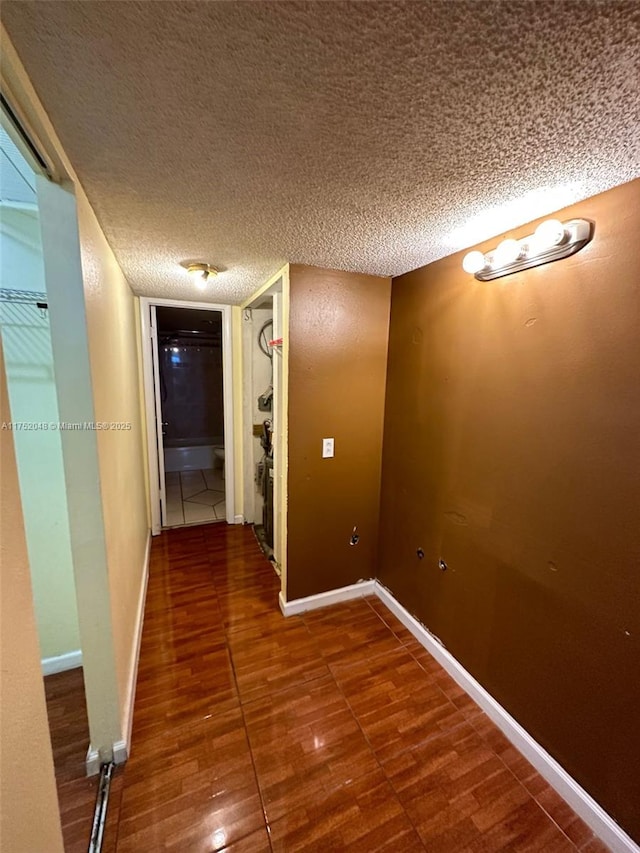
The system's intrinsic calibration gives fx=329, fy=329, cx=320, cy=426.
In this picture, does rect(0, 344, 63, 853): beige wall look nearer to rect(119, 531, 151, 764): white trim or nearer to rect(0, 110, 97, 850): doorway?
rect(0, 110, 97, 850): doorway

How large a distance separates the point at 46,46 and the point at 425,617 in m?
2.59

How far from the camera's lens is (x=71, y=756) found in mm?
1356

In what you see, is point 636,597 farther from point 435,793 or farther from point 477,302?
point 477,302

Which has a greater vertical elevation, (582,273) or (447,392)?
(582,273)

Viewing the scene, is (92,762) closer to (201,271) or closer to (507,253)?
(201,271)

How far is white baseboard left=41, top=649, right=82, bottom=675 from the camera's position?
171cm

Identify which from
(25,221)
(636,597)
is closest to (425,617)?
(636,597)

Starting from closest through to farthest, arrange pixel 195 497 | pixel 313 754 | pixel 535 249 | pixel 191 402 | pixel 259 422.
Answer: pixel 535 249, pixel 313 754, pixel 259 422, pixel 195 497, pixel 191 402

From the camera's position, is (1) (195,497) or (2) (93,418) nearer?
(2) (93,418)

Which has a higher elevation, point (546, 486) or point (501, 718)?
point (546, 486)

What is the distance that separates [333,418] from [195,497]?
2.85 m

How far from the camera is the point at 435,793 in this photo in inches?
49.7

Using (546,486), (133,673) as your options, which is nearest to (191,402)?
(133,673)

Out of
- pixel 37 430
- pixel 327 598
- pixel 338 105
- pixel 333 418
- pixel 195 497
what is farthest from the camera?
pixel 195 497
